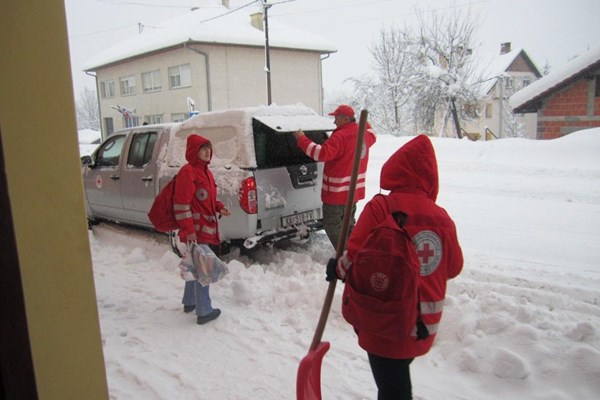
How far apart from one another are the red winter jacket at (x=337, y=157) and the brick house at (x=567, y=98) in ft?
48.5

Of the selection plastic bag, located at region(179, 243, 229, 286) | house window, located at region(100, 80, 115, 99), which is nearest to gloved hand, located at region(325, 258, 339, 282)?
plastic bag, located at region(179, 243, 229, 286)

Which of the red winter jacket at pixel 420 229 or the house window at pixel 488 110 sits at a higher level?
the house window at pixel 488 110

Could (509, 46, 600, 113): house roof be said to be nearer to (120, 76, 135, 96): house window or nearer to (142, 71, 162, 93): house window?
(142, 71, 162, 93): house window

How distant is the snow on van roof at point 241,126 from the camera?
5.39 m

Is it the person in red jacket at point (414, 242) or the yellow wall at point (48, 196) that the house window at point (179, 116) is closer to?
the person in red jacket at point (414, 242)

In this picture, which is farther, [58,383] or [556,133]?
[556,133]

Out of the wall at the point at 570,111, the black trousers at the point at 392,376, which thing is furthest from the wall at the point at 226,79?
the black trousers at the point at 392,376

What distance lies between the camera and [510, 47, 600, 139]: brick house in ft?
54.2

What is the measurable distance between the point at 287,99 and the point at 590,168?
70.4ft

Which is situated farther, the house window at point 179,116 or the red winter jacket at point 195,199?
the house window at point 179,116

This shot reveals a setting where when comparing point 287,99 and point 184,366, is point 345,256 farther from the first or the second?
point 287,99

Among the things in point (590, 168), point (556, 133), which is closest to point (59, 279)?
point (590, 168)

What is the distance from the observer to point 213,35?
87.9 ft

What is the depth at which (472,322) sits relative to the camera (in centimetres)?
381
